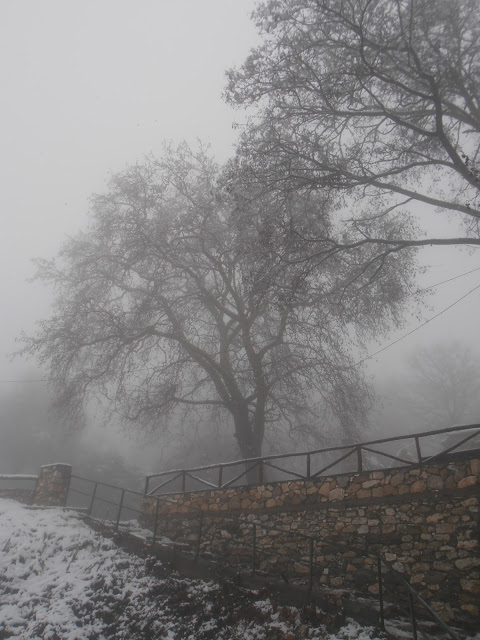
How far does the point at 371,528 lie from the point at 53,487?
9.11 meters

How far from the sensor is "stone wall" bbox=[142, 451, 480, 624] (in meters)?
5.96

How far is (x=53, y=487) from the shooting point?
1165cm

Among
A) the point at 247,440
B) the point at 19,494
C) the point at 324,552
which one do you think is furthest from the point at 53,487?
the point at 324,552

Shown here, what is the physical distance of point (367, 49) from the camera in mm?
6953

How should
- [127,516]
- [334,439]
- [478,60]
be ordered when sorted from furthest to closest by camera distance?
[127,516] < [334,439] < [478,60]

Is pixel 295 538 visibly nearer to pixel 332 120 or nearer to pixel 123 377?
pixel 123 377

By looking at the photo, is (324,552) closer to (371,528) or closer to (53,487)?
(371,528)

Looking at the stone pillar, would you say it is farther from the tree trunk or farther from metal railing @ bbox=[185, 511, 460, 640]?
the tree trunk

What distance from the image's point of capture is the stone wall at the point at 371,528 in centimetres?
596

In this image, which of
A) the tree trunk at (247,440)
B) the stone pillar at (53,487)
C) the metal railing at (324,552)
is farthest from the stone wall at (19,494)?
the metal railing at (324,552)

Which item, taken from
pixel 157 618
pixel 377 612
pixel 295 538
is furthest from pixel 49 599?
pixel 377 612

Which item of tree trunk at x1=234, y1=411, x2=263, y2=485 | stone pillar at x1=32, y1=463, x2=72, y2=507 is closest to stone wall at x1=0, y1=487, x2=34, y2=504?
stone pillar at x1=32, y1=463, x2=72, y2=507

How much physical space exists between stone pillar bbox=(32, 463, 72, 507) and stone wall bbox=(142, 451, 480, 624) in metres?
4.98

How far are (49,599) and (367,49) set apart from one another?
1102 centimetres
